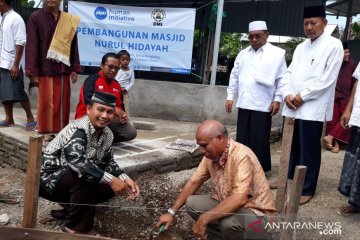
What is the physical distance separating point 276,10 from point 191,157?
617cm

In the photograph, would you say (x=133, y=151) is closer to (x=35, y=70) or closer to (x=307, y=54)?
(x=35, y=70)

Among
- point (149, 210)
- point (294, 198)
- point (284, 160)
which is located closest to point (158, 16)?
point (149, 210)

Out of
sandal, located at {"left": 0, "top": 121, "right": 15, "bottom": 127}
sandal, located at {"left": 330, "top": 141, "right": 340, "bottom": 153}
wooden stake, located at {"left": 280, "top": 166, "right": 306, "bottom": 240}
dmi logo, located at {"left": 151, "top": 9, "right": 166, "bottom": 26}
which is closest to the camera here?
wooden stake, located at {"left": 280, "top": 166, "right": 306, "bottom": 240}

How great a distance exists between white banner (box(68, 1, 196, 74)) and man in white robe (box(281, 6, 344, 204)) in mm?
3359

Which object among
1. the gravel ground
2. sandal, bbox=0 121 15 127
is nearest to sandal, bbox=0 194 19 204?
the gravel ground

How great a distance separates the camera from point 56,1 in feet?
14.3

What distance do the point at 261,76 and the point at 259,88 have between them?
13 cm

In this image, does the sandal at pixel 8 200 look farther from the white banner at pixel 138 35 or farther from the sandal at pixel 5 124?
the white banner at pixel 138 35

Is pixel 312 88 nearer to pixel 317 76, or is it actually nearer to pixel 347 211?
pixel 317 76

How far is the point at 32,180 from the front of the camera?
2.70 metres

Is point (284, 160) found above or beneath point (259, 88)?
beneath

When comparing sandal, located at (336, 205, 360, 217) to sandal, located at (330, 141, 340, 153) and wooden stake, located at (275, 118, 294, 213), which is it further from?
sandal, located at (330, 141, 340, 153)

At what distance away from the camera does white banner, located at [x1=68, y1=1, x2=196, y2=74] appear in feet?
23.2

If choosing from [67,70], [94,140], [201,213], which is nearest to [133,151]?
[67,70]
